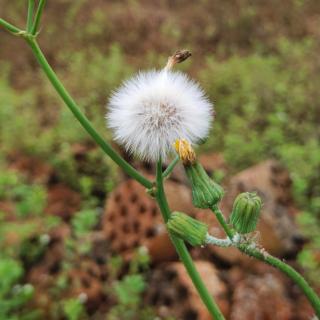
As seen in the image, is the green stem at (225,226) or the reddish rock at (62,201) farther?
the reddish rock at (62,201)

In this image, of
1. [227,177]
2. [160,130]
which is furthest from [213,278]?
[160,130]

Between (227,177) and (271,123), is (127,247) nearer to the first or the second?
(227,177)

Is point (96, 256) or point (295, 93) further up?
point (295, 93)

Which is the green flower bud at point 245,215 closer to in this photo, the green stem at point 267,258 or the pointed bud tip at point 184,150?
the green stem at point 267,258

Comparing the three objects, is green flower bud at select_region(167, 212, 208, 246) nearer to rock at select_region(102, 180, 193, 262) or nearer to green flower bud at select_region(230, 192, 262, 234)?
green flower bud at select_region(230, 192, 262, 234)

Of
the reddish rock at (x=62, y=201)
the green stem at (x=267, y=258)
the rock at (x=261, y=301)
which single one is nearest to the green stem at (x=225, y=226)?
the green stem at (x=267, y=258)
